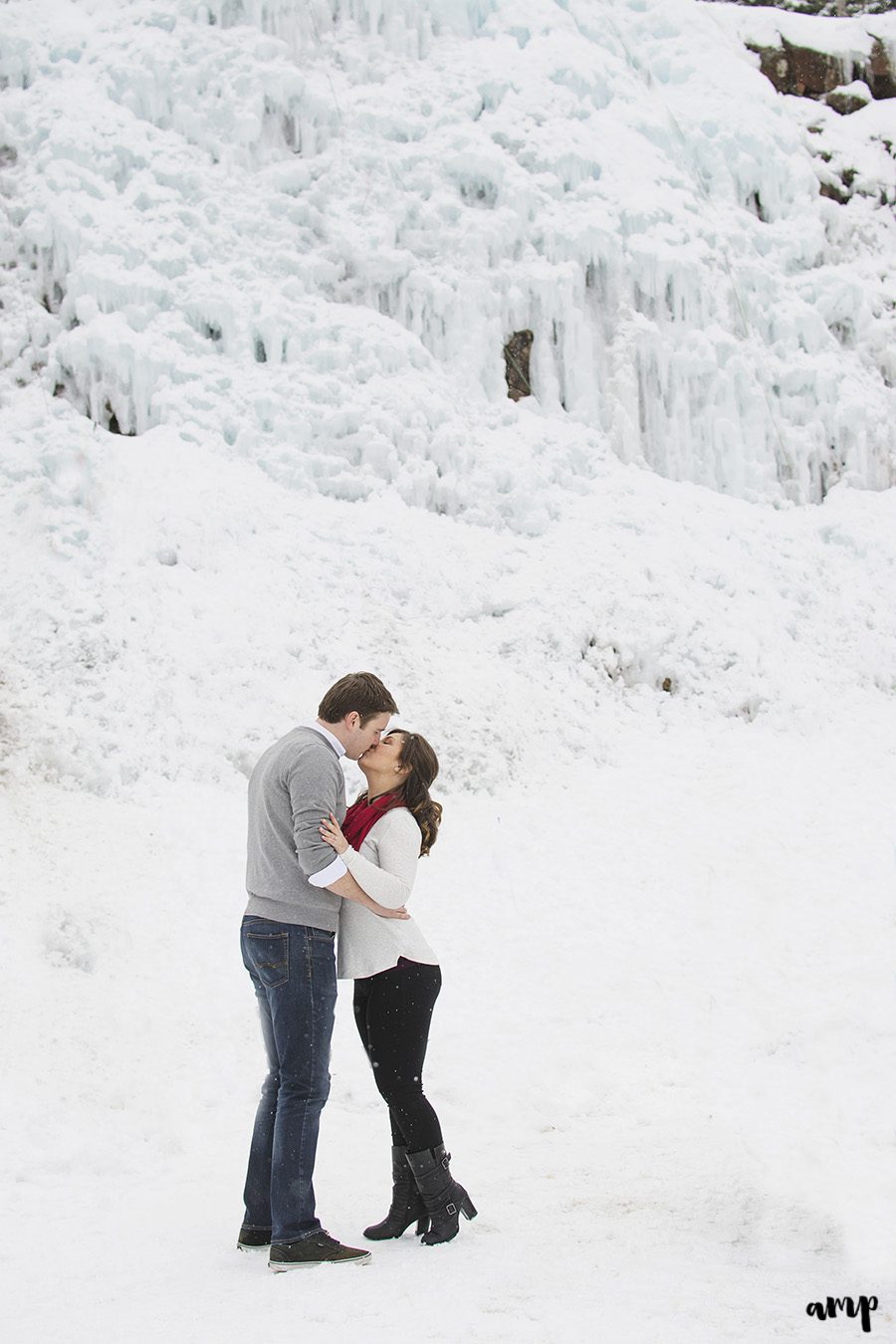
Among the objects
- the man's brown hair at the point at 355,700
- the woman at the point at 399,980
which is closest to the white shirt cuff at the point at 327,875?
the woman at the point at 399,980

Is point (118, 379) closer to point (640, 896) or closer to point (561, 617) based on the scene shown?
point (561, 617)

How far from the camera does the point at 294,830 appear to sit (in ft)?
11.7

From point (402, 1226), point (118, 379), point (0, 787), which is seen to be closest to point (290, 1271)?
point (402, 1226)

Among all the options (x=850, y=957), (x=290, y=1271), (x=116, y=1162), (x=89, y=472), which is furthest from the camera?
(x=89, y=472)

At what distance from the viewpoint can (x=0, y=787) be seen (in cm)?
847

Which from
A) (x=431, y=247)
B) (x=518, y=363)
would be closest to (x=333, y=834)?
(x=518, y=363)

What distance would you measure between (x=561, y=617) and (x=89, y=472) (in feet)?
18.4

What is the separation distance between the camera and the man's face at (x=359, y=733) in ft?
12.4

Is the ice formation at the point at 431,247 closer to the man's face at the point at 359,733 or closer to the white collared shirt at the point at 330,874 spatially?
the man's face at the point at 359,733

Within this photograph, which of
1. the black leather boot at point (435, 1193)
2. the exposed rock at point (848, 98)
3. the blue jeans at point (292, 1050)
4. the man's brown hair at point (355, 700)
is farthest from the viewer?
the exposed rock at point (848, 98)

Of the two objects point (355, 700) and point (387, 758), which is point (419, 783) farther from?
point (355, 700)

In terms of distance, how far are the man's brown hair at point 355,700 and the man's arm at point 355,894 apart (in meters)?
0.57

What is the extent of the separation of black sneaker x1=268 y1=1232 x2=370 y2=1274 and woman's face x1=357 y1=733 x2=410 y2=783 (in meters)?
1.55

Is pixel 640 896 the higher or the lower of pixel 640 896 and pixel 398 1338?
the lower
